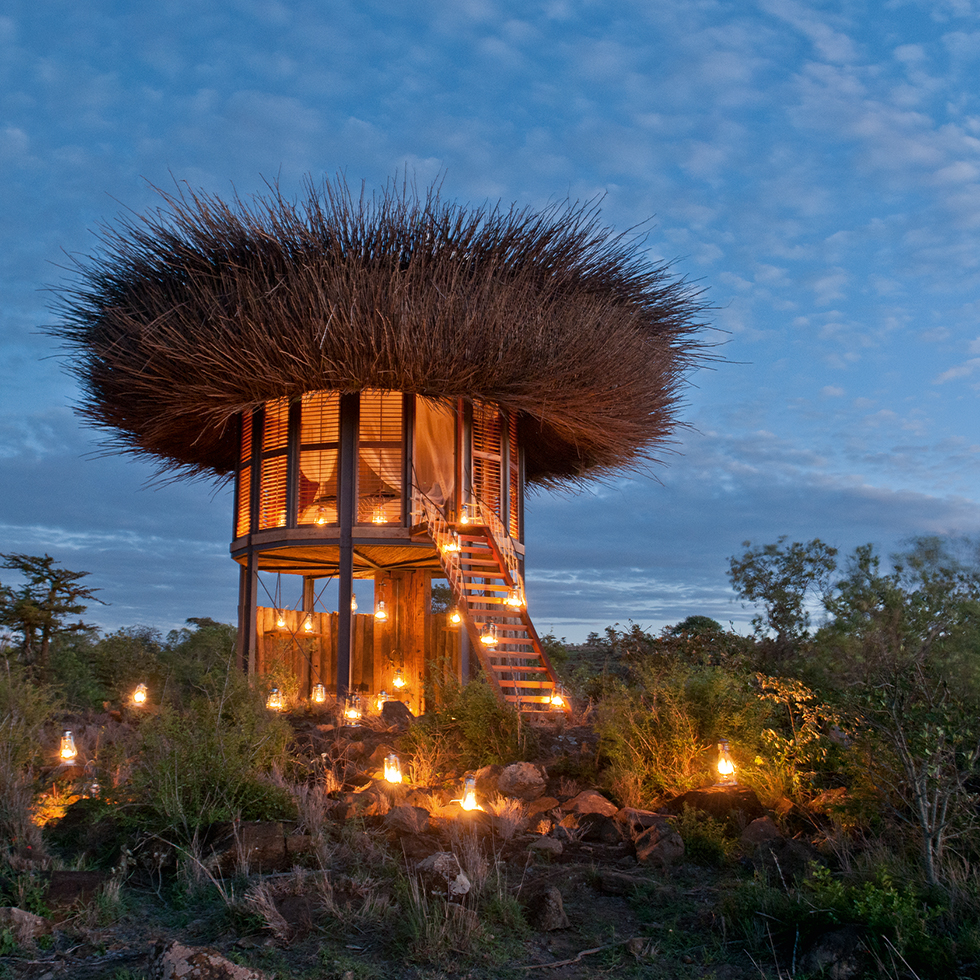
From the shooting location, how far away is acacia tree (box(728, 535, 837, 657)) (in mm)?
19531

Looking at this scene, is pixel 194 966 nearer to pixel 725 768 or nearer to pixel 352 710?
pixel 725 768

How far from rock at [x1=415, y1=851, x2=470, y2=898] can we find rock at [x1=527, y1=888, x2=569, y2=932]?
0.45 m

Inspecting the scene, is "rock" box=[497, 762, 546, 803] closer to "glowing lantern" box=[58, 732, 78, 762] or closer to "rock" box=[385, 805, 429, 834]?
"rock" box=[385, 805, 429, 834]

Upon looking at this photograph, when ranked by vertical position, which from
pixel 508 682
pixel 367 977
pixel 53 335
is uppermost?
pixel 53 335

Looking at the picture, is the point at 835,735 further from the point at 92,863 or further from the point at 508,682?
the point at 92,863

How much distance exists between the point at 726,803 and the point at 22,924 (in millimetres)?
5047

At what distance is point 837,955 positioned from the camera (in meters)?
4.61

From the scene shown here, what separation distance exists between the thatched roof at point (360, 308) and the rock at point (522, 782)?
21.2ft

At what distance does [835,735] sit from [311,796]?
15.2ft

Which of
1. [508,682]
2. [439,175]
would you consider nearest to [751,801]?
[508,682]

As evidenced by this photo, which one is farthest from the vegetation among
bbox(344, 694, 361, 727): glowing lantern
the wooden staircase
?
bbox(344, 694, 361, 727): glowing lantern

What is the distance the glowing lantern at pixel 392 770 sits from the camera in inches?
326

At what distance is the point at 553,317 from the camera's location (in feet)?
44.4

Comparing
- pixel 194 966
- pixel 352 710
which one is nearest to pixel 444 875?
pixel 194 966
